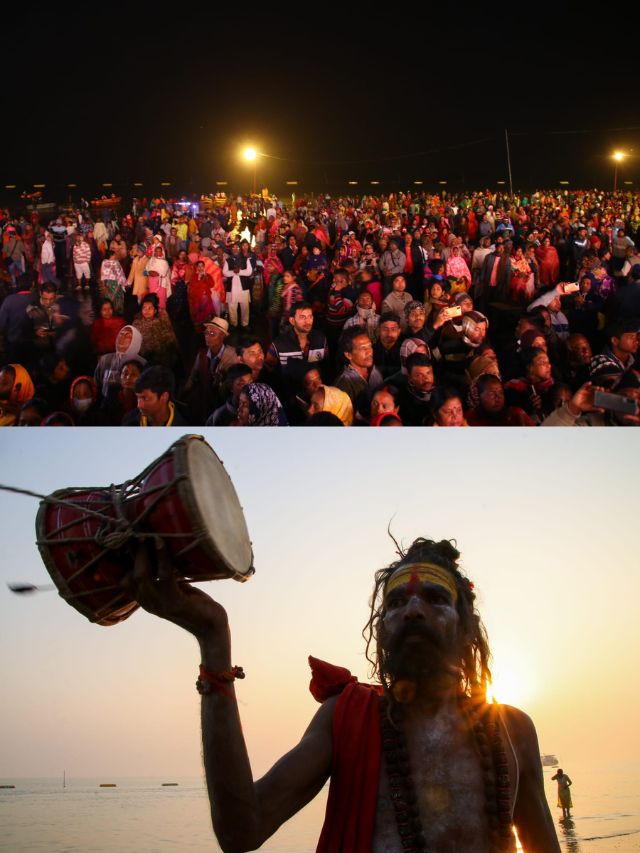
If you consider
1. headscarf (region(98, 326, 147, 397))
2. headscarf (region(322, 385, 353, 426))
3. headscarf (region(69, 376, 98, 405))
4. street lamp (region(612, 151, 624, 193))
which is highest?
street lamp (region(612, 151, 624, 193))

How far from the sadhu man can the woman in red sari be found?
4070 millimetres

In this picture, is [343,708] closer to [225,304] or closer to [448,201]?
[225,304]

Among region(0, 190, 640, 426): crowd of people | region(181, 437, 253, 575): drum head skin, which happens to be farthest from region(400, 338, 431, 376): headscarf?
region(181, 437, 253, 575): drum head skin

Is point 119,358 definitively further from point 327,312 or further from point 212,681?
point 212,681

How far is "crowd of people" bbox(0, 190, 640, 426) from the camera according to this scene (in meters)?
4.45

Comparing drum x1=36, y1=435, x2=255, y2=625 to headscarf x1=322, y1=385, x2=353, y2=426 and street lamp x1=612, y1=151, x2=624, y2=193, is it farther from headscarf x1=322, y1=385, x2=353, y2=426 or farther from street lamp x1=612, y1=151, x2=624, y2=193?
street lamp x1=612, y1=151, x2=624, y2=193

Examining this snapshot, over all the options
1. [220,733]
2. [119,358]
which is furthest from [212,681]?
[119,358]

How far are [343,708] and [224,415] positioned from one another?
2952 millimetres

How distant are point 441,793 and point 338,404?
9.77ft

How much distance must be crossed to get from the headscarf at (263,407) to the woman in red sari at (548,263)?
1905 millimetres

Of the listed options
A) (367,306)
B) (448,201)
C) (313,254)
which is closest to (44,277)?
(313,254)

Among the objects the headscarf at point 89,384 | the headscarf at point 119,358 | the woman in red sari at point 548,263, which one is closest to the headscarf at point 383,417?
the headscarf at point 119,358

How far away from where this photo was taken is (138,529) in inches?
60.1

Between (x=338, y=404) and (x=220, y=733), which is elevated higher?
(x=338, y=404)
